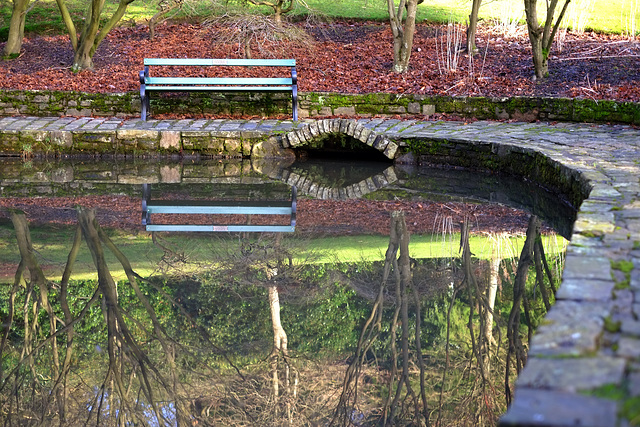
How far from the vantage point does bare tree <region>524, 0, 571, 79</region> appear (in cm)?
976

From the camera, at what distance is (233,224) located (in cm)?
591

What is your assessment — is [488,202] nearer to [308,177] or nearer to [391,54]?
[308,177]

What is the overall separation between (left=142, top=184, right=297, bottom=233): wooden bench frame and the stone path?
2339mm

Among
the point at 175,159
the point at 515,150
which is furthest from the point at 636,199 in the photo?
the point at 175,159

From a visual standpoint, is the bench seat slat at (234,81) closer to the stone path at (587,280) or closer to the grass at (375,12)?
the stone path at (587,280)

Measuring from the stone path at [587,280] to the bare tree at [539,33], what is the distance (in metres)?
1.77

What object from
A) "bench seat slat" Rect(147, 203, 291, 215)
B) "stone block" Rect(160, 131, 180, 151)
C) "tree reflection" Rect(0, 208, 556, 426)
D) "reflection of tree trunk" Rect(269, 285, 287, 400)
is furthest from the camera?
"stone block" Rect(160, 131, 180, 151)

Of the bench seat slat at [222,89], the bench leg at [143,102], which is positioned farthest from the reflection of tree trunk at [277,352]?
the bench leg at [143,102]

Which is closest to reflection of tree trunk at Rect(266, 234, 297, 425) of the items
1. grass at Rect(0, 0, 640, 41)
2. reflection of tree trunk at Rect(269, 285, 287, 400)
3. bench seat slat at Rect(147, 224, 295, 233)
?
reflection of tree trunk at Rect(269, 285, 287, 400)

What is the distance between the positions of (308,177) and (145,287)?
3.82 m

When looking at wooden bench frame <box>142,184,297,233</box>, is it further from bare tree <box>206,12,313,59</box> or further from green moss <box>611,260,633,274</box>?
bare tree <box>206,12,313,59</box>

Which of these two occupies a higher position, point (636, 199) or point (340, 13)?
point (340, 13)

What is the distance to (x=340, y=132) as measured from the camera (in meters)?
8.77

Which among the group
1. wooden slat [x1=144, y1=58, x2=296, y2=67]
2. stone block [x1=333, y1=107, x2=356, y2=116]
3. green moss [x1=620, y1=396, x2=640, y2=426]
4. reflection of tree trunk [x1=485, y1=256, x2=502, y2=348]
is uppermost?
wooden slat [x1=144, y1=58, x2=296, y2=67]
